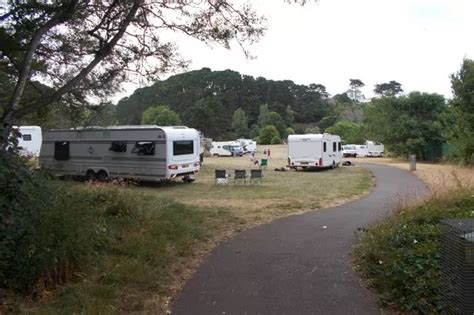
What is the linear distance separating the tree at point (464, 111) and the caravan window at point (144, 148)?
2268 centimetres

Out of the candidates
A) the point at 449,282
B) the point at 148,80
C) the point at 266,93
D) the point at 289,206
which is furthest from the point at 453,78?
the point at 266,93

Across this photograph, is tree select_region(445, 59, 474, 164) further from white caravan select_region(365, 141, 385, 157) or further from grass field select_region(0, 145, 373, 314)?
white caravan select_region(365, 141, 385, 157)

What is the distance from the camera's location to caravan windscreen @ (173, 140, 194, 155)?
23708 mm

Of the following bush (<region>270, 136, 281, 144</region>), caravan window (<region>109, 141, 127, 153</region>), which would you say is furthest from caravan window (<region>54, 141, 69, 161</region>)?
bush (<region>270, 136, 281, 144</region>)

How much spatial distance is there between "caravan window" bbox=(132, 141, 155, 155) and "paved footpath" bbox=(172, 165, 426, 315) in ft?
42.1

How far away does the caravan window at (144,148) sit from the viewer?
76.7ft

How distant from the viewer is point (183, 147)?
2433 cm

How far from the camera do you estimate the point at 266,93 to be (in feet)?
477

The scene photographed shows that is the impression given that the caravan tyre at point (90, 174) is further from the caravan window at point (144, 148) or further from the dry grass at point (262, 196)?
the dry grass at point (262, 196)

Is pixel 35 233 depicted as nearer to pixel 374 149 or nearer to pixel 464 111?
pixel 464 111

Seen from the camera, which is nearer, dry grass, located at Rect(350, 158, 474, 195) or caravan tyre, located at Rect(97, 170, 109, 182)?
dry grass, located at Rect(350, 158, 474, 195)

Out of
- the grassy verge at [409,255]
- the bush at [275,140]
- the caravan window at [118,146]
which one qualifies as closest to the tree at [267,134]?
the bush at [275,140]

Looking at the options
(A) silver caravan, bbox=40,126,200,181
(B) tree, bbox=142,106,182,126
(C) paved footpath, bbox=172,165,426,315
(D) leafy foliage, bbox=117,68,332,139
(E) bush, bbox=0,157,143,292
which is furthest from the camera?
(D) leafy foliage, bbox=117,68,332,139

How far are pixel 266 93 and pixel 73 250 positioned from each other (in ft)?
462
